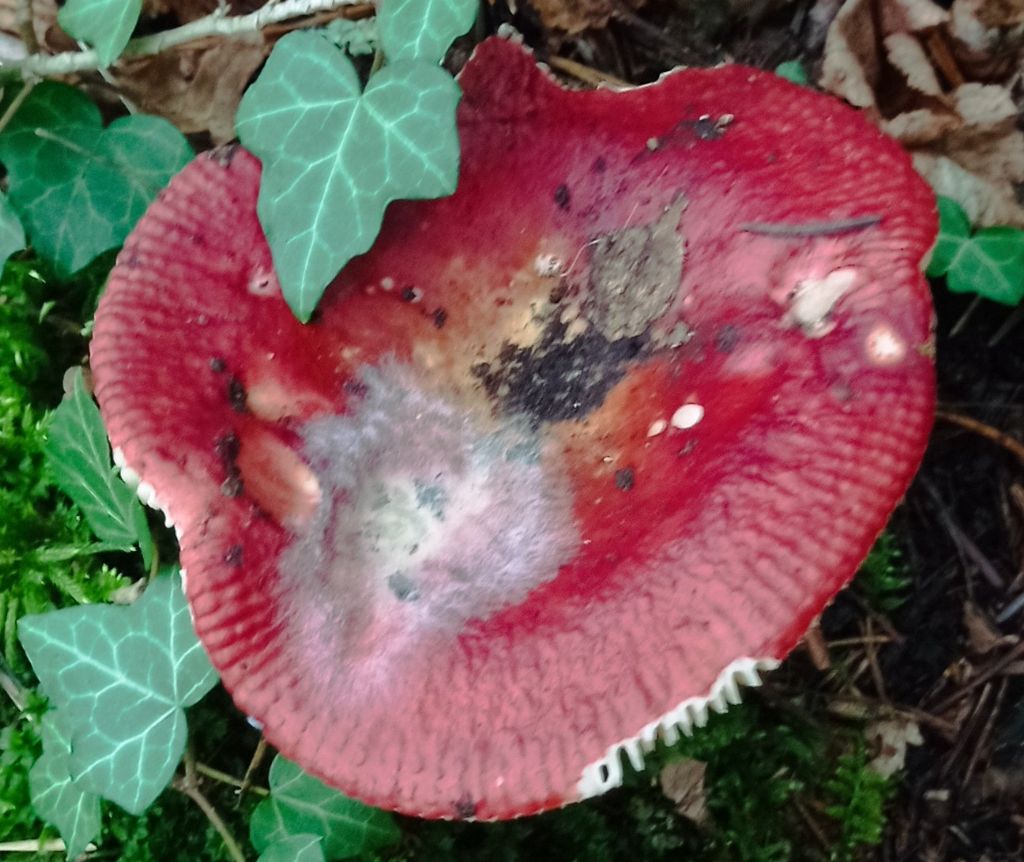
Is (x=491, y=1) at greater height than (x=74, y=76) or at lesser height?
lesser

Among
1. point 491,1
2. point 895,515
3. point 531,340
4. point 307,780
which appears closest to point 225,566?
point 307,780

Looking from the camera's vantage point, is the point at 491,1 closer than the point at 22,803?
No

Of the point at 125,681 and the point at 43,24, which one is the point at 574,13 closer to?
the point at 43,24

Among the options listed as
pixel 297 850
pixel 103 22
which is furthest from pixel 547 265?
pixel 297 850

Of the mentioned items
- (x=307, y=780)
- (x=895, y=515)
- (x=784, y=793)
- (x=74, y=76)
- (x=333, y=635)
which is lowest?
(x=784, y=793)

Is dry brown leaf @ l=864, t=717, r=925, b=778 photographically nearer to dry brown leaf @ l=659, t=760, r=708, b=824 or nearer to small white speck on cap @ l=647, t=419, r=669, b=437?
dry brown leaf @ l=659, t=760, r=708, b=824

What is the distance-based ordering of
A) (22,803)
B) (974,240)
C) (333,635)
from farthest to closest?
1. (974,240)
2. (22,803)
3. (333,635)

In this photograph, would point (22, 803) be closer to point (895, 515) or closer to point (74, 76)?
point (74, 76)

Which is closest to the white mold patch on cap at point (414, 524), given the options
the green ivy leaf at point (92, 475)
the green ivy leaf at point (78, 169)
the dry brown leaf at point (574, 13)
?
the green ivy leaf at point (92, 475)

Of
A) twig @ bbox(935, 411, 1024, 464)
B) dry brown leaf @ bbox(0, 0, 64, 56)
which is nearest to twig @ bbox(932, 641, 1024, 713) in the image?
twig @ bbox(935, 411, 1024, 464)
